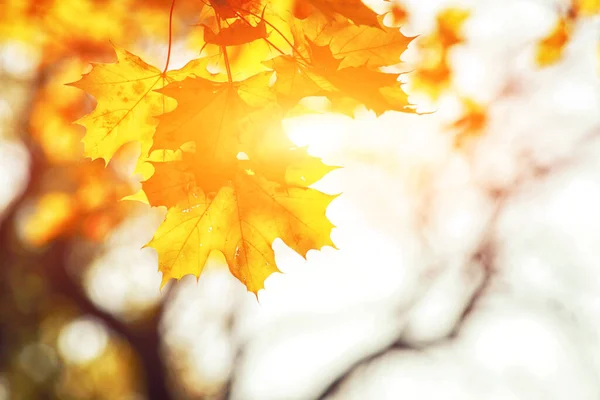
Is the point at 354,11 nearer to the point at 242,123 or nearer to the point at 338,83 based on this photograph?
the point at 338,83

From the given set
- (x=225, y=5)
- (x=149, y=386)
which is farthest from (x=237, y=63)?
(x=149, y=386)

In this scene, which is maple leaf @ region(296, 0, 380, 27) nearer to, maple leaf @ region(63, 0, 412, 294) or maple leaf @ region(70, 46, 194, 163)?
maple leaf @ region(63, 0, 412, 294)

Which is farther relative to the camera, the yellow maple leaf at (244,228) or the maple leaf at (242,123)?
the yellow maple leaf at (244,228)

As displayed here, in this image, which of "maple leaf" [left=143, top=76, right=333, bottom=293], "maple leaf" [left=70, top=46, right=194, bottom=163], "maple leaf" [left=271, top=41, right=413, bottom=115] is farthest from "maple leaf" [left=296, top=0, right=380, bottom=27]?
"maple leaf" [left=70, top=46, right=194, bottom=163]

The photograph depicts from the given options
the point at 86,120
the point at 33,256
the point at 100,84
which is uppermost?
the point at 100,84

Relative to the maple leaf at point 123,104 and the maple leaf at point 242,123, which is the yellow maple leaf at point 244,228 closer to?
the maple leaf at point 242,123

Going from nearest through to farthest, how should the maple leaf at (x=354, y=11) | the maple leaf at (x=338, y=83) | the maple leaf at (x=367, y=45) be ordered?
1. the maple leaf at (x=354, y=11)
2. the maple leaf at (x=338, y=83)
3. the maple leaf at (x=367, y=45)

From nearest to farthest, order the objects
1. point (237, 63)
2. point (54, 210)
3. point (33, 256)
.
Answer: point (237, 63) → point (54, 210) → point (33, 256)

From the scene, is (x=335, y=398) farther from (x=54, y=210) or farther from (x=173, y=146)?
(x=173, y=146)

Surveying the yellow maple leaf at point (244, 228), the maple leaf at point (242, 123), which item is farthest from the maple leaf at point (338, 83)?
the yellow maple leaf at point (244, 228)

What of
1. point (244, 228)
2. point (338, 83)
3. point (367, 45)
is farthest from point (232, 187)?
point (367, 45)

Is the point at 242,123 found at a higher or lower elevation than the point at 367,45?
lower
